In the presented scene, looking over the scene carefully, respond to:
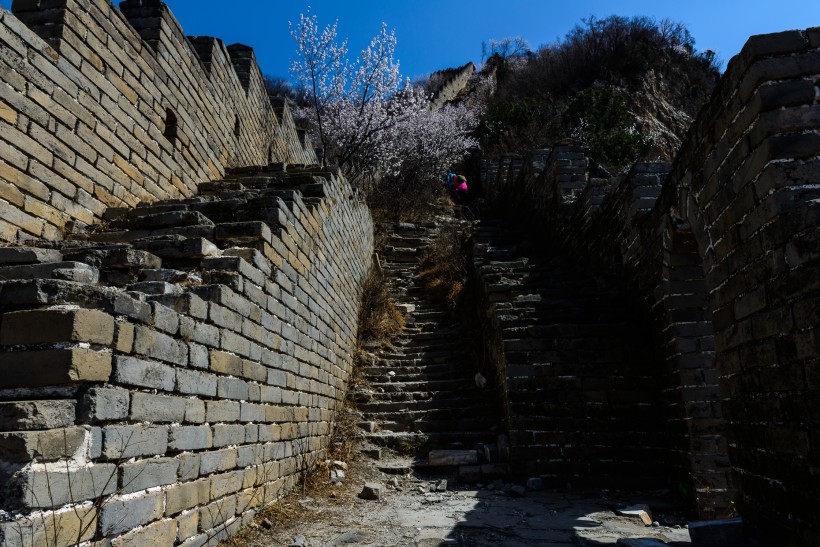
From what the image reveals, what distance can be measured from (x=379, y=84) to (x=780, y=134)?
508 inches

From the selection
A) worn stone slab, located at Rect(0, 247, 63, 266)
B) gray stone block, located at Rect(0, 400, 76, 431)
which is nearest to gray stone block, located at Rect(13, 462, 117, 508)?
gray stone block, located at Rect(0, 400, 76, 431)

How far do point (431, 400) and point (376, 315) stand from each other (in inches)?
72.8

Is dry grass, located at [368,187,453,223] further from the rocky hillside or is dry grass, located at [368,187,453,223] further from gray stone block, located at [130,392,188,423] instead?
gray stone block, located at [130,392,188,423]

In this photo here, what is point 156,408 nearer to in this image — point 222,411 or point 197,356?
point 197,356

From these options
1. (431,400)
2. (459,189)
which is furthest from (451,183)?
(431,400)

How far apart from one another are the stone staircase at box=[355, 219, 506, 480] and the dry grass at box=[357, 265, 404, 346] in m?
0.18

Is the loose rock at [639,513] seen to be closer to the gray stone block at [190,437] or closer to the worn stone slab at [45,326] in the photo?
the gray stone block at [190,437]

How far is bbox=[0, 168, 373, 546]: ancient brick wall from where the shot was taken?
1901 mm

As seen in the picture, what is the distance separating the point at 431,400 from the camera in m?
6.71

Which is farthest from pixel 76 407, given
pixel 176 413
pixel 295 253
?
pixel 295 253

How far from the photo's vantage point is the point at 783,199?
2.57 m

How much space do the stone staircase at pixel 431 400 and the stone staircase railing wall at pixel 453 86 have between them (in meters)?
24.4

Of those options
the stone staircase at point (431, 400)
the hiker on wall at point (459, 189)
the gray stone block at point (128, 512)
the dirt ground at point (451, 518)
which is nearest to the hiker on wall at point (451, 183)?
the hiker on wall at point (459, 189)

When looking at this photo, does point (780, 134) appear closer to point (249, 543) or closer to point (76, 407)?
point (76, 407)
